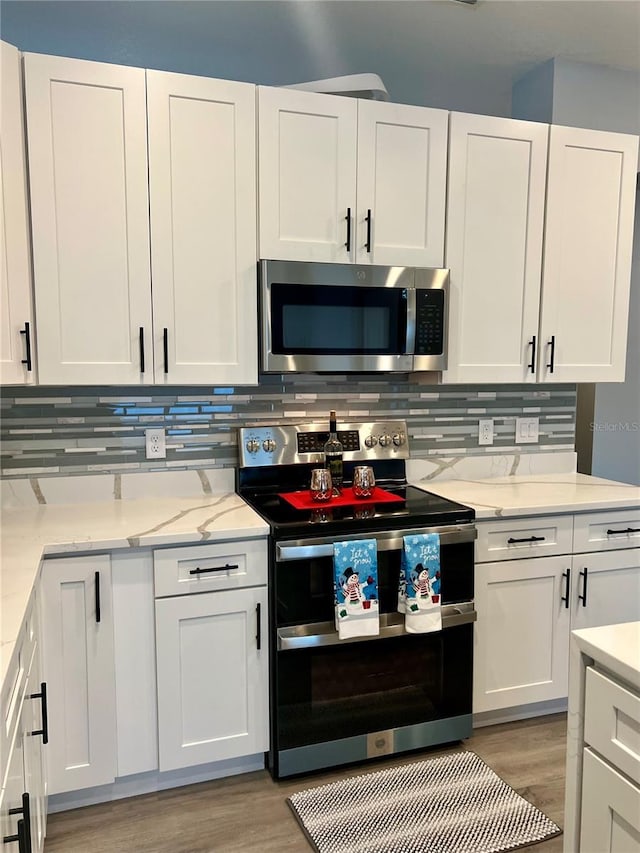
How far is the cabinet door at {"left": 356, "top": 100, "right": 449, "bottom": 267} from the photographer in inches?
93.0

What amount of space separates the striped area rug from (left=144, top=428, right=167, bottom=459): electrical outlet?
51.6 inches

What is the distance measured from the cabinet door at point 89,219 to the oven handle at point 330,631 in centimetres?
101

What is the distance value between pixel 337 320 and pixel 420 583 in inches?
39.3

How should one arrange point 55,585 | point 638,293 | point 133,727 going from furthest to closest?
→ 1. point 638,293
2. point 133,727
3. point 55,585

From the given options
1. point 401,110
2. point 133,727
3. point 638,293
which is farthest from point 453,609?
point 638,293

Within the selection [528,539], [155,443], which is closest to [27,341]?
[155,443]

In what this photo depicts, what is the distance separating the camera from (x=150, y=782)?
2.11m

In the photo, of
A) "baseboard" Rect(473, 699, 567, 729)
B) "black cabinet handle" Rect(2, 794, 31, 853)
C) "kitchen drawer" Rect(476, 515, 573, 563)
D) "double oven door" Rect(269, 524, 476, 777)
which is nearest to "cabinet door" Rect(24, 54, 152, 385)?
"double oven door" Rect(269, 524, 476, 777)

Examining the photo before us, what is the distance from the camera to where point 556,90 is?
2.92 m

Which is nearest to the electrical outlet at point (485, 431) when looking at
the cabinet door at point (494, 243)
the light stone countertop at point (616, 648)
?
the cabinet door at point (494, 243)

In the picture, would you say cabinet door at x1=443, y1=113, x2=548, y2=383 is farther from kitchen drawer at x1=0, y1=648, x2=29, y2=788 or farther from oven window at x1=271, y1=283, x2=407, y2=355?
kitchen drawer at x1=0, y1=648, x2=29, y2=788

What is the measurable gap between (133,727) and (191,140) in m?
1.95

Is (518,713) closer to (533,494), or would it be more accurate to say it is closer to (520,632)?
(520,632)

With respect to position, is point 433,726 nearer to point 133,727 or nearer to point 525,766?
point 525,766
